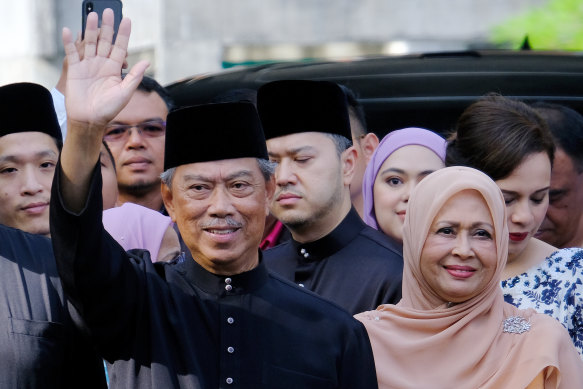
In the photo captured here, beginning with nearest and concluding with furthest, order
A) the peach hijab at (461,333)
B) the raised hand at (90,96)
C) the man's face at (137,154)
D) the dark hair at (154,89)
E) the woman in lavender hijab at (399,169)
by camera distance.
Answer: the raised hand at (90,96)
the peach hijab at (461,333)
the woman in lavender hijab at (399,169)
the man's face at (137,154)
the dark hair at (154,89)

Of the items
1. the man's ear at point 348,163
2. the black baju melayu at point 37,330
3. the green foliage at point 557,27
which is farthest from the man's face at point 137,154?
the green foliage at point 557,27

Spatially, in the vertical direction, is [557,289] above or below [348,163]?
below

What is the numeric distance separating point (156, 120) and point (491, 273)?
2106 millimetres

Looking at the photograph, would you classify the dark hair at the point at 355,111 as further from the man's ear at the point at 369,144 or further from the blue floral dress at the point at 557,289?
the blue floral dress at the point at 557,289

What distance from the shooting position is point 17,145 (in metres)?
4.56

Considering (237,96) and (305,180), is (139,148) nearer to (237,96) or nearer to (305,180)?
(237,96)

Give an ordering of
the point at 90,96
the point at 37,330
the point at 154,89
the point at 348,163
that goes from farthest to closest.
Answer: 1. the point at 154,89
2. the point at 348,163
3. the point at 37,330
4. the point at 90,96

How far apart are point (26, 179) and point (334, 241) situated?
117 centimetres

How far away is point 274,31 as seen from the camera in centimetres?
1666

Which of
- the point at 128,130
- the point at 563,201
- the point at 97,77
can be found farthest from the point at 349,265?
the point at 97,77

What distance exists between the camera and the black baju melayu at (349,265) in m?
4.52

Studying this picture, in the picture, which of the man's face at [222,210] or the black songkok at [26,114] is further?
the black songkok at [26,114]

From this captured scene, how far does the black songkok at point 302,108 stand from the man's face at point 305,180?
1.9 inches

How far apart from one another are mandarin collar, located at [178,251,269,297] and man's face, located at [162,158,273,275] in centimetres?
2
